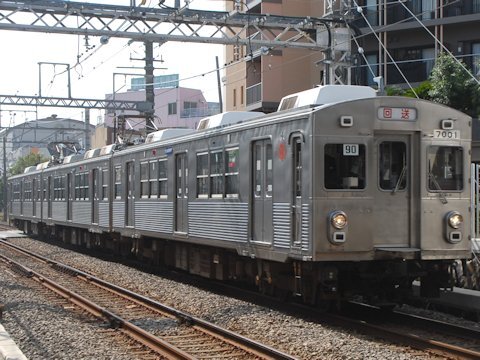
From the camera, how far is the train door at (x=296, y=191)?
10.3 meters

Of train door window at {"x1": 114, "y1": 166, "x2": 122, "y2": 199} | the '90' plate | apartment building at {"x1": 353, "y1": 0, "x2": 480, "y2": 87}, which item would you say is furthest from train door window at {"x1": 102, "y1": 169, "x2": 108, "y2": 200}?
apartment building at {"x1": 353, "y1": 0, "x2": 480, "y2": 87}

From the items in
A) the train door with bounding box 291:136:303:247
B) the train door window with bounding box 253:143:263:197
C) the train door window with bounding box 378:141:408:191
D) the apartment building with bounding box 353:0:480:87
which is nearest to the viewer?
the train door with bounding box 291:136:303:247

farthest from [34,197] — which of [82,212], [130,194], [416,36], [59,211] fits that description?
[416,36]

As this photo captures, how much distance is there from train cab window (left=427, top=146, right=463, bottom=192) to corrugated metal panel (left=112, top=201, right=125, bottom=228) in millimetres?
10686

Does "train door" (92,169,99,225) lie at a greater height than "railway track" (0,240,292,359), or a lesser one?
greater

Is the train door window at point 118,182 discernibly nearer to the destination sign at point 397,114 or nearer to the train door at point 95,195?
the train door at point 95,195

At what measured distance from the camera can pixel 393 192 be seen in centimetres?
1038

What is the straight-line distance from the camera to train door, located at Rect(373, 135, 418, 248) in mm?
10289

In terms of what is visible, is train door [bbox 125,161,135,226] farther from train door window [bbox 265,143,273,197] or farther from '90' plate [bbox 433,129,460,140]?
'90' plate [bbox 433,129,460,140]

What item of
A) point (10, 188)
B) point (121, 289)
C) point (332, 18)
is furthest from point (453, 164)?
point (10, 188)

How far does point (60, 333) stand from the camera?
991cm

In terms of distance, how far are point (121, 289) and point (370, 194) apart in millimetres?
6115

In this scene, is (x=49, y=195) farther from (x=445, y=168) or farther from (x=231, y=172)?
(x=445, y=168)

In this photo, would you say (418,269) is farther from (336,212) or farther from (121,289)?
(121,289)
